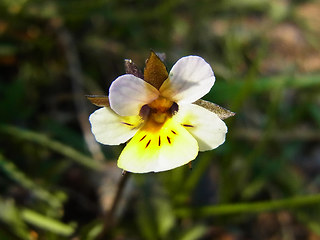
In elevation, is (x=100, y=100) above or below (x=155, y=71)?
below

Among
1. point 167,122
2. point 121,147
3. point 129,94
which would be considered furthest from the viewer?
point 121,147

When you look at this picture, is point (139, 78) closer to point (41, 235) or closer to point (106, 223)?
point (106, 223)

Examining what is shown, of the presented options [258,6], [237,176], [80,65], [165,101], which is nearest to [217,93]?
[237,176]

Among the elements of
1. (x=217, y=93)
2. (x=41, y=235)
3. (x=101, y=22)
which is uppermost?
(x=101, y=22)

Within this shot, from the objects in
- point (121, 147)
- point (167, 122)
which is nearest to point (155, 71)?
point (167, 122)

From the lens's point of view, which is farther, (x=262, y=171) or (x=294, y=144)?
(x=294, y=144)

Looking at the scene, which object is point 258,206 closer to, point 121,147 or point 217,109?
point 217,109

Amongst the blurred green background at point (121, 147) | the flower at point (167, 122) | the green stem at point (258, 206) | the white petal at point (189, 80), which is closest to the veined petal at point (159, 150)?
the flower at point (167, 122)
